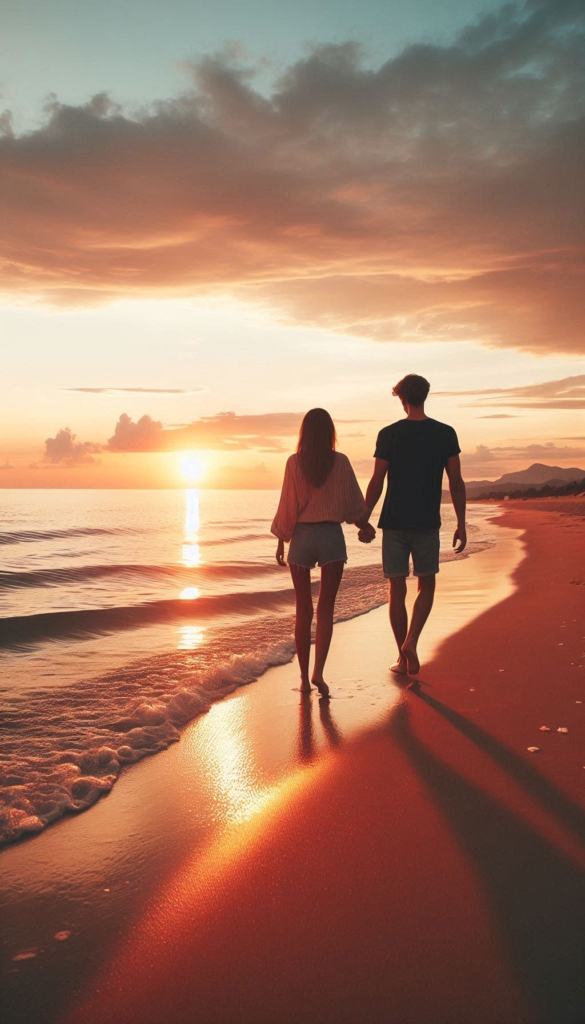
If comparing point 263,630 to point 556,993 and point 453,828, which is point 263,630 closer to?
point 453,828

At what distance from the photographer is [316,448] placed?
5531 mm

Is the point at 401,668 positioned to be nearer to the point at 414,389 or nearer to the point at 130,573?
the point at 414,389

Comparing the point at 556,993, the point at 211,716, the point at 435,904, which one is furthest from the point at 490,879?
the point at 211,716

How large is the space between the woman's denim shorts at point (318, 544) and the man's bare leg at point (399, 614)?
0.54m

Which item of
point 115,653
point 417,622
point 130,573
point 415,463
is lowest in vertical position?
point 130,573

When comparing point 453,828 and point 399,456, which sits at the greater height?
point 399,456

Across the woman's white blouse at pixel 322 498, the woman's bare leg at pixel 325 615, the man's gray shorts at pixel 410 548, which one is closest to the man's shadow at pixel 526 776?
the woman's bare leg at pixel 325 615

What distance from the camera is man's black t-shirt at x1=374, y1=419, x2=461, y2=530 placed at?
18.8ft

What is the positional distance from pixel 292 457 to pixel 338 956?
3.86 meters

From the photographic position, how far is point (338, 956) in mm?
2258

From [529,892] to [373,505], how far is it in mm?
3434

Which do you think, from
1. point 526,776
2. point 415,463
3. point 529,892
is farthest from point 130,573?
point 529,892

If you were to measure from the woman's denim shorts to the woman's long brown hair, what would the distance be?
0.33m

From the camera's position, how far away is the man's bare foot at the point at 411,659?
5.77m
